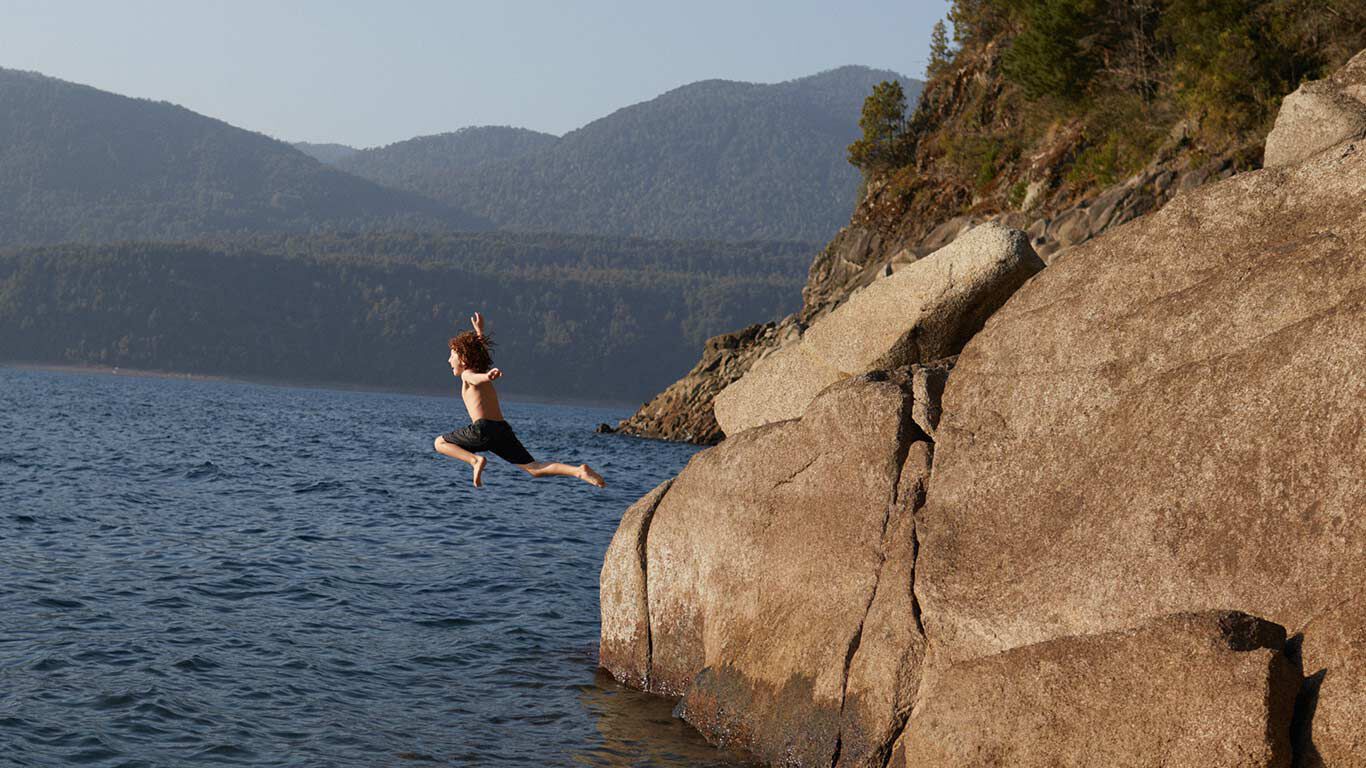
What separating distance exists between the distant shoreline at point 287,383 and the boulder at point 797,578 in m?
162

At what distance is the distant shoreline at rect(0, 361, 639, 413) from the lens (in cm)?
16950

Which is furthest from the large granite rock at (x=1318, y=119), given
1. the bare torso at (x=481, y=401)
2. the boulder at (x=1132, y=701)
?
the bare torso at (x=481, y=401)

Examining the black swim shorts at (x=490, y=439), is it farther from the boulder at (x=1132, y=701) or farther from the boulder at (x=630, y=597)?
the boulder at (x=1132, y=701)

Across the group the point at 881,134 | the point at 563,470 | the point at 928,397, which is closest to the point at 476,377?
the point at 563,470

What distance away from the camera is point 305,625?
17.5 metres

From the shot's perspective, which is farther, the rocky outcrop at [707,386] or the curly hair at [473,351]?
the rocky outcrop at [707,386]

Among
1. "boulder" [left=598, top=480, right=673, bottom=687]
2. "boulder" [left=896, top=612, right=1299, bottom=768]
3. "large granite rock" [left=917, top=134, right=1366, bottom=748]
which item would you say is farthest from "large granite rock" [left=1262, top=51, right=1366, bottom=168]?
"boulder" [left=598, top=480, right=673, bottom=687]

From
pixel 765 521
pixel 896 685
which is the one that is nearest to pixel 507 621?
pixel 765 521

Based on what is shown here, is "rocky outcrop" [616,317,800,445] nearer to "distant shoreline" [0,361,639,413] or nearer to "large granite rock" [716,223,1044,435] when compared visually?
"large granite rock" [716,223,1044,435]

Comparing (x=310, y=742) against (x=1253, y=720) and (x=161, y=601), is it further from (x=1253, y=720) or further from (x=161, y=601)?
(x=1253, y=720)

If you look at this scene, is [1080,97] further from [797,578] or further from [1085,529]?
[1085,529]

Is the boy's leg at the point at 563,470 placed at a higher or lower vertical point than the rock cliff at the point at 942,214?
lower

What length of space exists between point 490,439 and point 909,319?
4610 millimetres

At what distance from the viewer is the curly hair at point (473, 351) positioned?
12.8 meters
